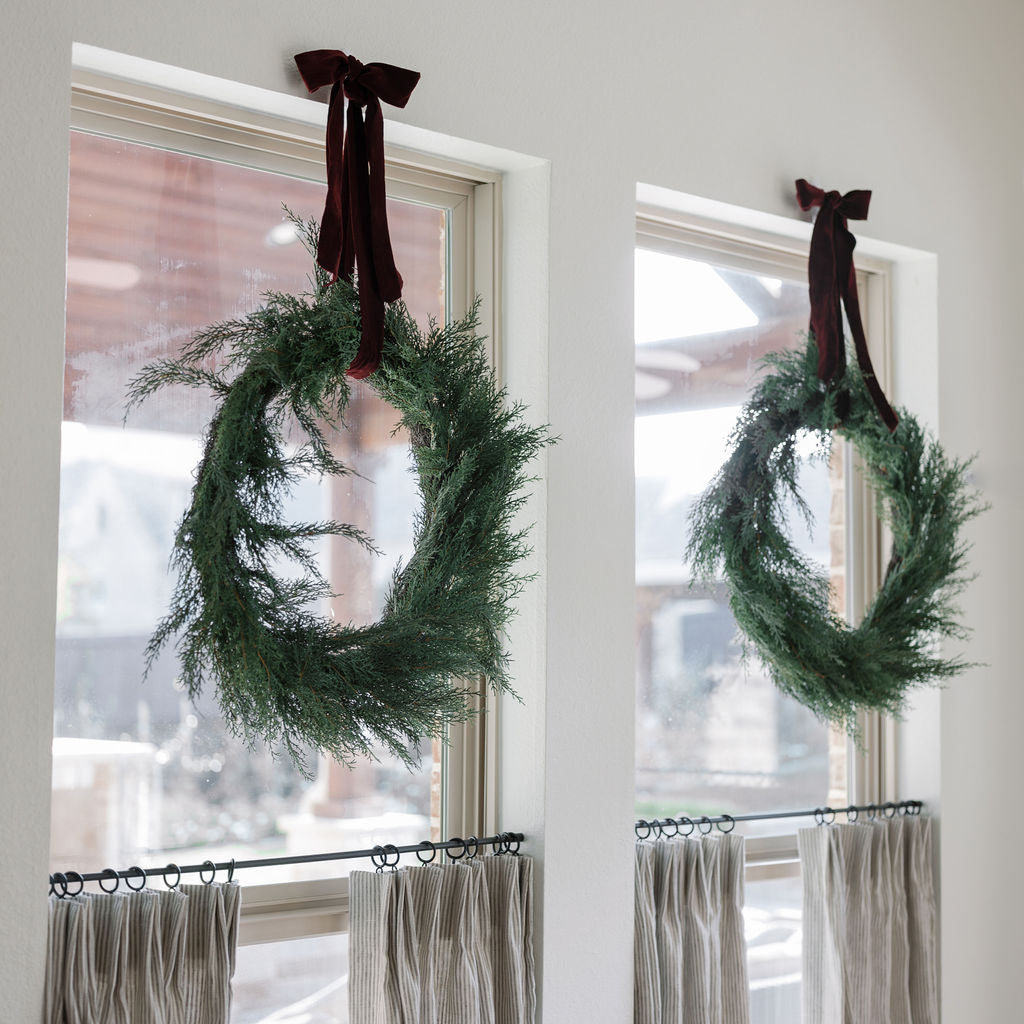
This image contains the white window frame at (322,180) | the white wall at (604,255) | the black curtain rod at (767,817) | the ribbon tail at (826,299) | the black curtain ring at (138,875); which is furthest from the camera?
the ribbon tail at (826,299)

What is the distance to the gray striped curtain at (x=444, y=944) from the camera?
1740 millimetres

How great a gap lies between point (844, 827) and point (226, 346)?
56.7 inches

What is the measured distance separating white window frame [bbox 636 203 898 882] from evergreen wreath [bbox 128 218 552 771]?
708mm

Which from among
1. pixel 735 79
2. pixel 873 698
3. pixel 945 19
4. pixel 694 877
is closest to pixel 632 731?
pixel 694 877

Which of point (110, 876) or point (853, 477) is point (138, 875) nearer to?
point (110, 876)

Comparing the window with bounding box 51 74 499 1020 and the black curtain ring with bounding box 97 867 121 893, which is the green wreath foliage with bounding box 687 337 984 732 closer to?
the window with bounding box 51 74 499 1020

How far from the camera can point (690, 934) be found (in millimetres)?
2084

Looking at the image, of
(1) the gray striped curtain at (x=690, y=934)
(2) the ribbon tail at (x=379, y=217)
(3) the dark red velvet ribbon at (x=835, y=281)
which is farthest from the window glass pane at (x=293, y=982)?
(3) the dark red velvet ribbon at (x=835, y=281)

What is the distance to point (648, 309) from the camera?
228 centimetres

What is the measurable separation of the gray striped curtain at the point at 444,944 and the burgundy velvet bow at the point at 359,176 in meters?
0.75

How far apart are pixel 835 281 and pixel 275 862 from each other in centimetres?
142

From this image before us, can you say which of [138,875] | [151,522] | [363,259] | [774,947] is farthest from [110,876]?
[774,947]

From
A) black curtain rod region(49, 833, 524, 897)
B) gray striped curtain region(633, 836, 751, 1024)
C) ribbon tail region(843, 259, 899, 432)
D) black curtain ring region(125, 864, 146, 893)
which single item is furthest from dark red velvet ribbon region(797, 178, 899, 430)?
black curtain ring region(125, 864, 146, 893)

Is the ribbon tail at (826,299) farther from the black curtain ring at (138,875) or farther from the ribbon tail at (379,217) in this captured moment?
the black curtain ring at (138,875)
